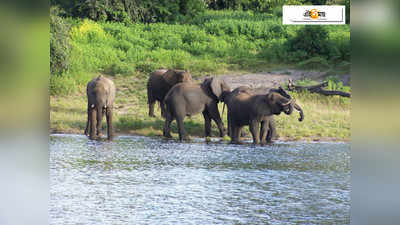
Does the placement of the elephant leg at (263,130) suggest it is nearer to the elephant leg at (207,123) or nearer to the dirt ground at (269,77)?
the elephant leg at (207,123)

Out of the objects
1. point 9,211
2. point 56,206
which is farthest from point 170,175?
point 9,211

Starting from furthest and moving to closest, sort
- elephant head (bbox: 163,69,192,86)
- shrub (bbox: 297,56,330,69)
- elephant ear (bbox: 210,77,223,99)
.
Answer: shrub (bbox: 297,56,330,69)
elephant head (bbox: 163,69,192,86)
elephant ear (bbox: 210,77,223,99)

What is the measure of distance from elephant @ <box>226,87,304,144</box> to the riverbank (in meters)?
0.74

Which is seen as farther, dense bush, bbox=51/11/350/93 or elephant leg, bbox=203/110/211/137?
dense bush, bbox=51/11/350/93

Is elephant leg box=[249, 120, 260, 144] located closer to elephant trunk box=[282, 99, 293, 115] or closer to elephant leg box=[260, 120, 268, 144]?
elephant leg box=[260, 120, 268, 144]

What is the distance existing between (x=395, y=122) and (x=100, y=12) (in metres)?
8.36

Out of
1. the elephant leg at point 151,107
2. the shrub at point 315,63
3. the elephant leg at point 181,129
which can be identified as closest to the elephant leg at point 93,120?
the elephant leg at point 181,129

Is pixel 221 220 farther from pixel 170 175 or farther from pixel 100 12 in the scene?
pixel 100 12

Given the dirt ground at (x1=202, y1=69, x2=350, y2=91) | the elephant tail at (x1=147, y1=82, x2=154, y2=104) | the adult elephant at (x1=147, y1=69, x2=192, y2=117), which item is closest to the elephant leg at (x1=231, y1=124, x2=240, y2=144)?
the adult elephant at (x1=147, y1=69, x2=192, y2=117)

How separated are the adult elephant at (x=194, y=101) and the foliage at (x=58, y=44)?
3528mm

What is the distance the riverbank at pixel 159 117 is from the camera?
9844mm

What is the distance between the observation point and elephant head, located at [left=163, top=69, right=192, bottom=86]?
10.2 m

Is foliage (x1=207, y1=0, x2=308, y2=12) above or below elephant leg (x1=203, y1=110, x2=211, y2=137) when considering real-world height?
above

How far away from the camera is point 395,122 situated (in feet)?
14.6
